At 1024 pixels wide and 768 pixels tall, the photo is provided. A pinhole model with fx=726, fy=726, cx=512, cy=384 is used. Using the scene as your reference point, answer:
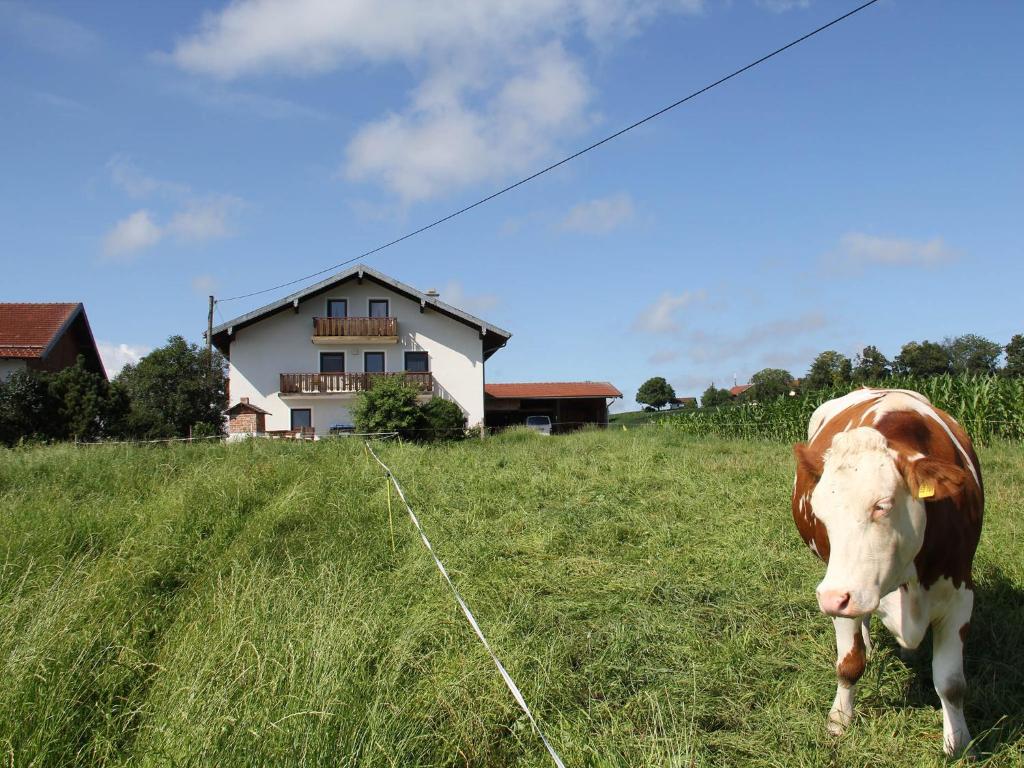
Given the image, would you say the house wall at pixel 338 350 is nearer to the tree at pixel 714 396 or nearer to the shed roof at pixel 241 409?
the shed roof at pixel 241 409

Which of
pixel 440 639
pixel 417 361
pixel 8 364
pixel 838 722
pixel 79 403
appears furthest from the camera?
pixel 417 361

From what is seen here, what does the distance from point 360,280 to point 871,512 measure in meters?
28.5

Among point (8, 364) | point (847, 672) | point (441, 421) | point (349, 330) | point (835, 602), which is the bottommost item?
point (847, 672)

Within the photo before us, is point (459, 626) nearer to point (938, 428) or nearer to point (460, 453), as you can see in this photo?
point (938, 428)

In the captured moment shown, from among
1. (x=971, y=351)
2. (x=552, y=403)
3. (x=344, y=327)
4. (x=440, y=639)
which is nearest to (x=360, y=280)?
(x=344, y=327)

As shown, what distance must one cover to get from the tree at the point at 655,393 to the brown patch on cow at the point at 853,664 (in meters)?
71.7

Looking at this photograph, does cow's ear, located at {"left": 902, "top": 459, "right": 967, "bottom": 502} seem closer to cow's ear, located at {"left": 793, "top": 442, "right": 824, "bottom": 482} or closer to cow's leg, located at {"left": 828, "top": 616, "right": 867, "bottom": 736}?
cow's ear, located at {"left": 793, "top": 442, "right": 824, "bottom": 482}

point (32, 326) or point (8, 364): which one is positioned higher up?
point (32, 326)

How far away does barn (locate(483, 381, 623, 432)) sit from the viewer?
1513 inches

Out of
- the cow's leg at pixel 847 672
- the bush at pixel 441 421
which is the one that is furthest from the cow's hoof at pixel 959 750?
the bush at pixel 441 421

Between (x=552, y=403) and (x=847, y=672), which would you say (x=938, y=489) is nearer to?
(x=847, y=672)

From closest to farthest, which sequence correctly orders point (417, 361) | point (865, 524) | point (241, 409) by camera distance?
1. point (865, 524)
2. point (241, 409)
3. point (417, 361)

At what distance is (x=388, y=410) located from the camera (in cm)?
2123

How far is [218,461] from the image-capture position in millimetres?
10562
